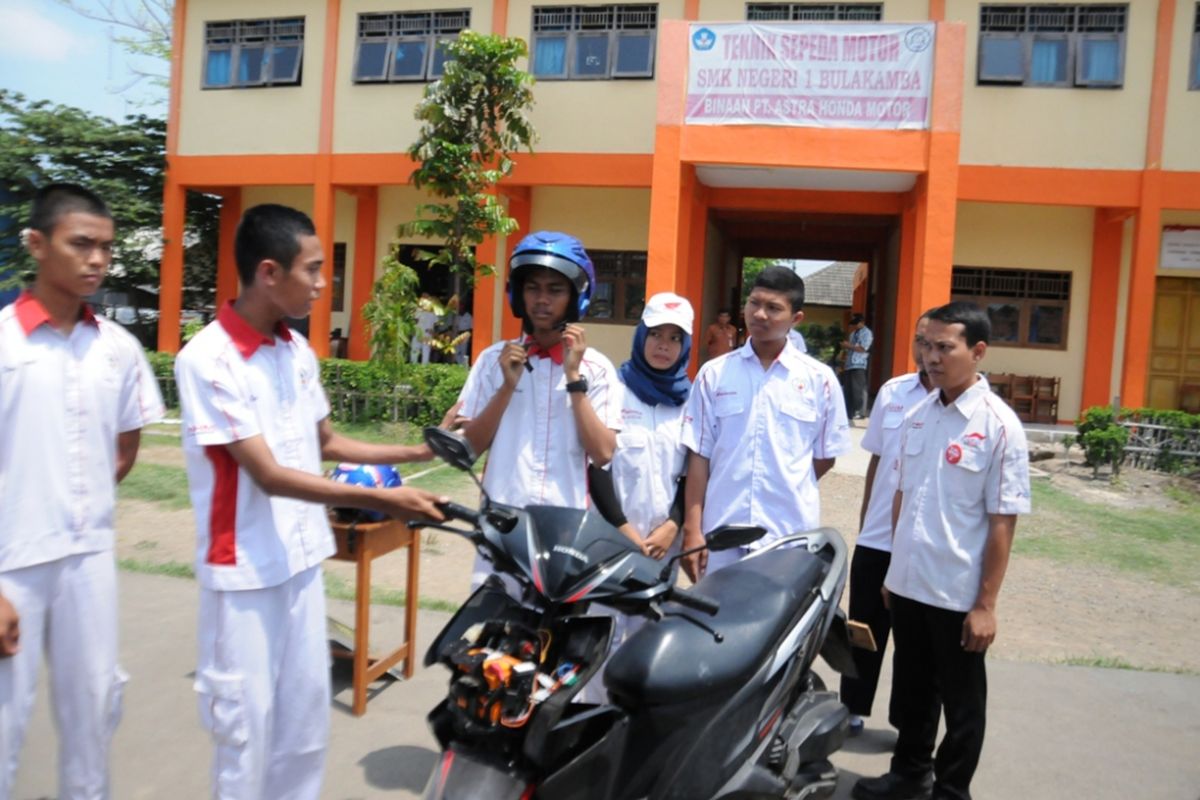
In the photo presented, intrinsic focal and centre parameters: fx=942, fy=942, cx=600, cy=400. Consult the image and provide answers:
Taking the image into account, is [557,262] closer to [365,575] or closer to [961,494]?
[961,494]

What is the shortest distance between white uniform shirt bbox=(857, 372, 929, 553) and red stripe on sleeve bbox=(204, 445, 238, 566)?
2.51 metres

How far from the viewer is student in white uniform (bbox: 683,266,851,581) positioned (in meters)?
3.35

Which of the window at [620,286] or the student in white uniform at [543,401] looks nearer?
the student in white uniform at [543,401]

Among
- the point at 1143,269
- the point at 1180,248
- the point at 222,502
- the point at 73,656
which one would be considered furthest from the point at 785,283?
the point at 1180,248

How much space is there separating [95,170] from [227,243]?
7.63ft

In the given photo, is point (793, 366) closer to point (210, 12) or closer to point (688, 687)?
point (688, 687)

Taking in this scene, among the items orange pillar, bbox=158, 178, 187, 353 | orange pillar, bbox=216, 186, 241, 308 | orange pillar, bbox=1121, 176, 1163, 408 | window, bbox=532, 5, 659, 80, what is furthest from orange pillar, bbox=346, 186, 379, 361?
orange pillar, bbox=1121, 176, 1163, 408

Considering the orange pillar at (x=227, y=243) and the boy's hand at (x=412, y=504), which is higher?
the orange pillar at (x=227, y=243)

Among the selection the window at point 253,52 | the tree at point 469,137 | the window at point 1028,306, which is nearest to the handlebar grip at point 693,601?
the tree at point 469,137

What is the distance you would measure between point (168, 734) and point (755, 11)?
1238cm

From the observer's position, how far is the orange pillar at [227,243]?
1644 cm

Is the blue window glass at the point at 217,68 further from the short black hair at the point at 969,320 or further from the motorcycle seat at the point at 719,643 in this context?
the motorcycle seat at the point at 719,643

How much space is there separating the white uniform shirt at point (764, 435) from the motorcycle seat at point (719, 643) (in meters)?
0.62

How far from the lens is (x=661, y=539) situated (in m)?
3.35
